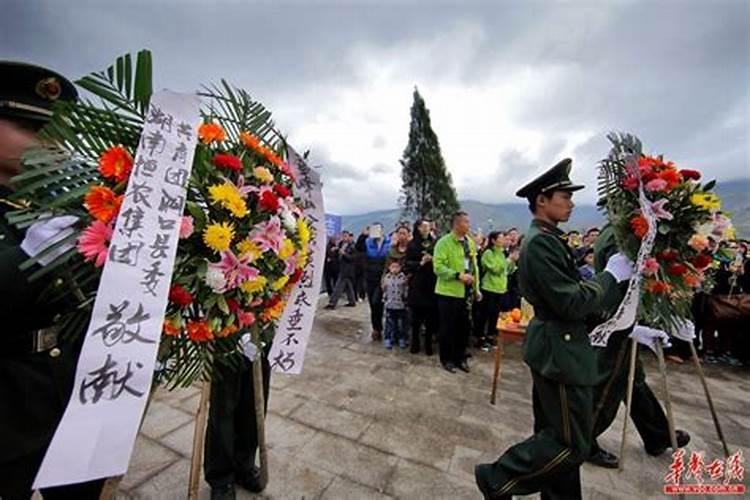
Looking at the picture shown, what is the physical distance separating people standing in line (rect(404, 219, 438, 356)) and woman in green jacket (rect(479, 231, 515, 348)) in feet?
3.16

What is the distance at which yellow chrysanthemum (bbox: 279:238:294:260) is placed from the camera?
151cm

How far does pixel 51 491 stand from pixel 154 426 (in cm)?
159

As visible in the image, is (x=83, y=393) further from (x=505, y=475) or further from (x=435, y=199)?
(x=435, y=199)

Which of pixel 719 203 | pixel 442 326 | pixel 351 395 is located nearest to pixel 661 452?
pixel 719 203

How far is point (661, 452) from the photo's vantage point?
9.29 feet

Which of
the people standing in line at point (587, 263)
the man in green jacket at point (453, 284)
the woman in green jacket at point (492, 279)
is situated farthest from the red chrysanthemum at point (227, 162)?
the woman in green jacket at point (492, 279)

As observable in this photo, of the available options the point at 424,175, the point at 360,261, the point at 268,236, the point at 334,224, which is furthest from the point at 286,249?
the point at 424,175

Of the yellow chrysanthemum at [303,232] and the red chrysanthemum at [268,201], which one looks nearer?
the red chrysanthemum at [268,201]

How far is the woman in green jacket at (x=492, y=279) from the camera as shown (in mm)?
5547

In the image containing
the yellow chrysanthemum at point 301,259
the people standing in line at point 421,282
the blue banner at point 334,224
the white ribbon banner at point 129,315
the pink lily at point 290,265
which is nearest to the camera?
the white ribbon banner at point 129,315

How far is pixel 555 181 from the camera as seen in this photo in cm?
214

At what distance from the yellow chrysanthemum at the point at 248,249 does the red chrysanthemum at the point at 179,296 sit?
25 centimetres

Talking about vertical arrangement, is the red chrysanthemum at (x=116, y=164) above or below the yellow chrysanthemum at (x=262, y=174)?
below

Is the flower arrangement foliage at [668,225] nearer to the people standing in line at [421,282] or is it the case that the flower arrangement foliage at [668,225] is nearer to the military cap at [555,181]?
the military cap at [555,181]
